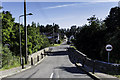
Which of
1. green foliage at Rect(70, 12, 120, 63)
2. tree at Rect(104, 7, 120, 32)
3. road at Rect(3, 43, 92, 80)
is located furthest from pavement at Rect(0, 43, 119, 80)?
tree at Rect(104, 7, 120, 32)

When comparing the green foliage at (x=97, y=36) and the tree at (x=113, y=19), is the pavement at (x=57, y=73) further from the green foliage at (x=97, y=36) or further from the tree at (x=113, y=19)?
the tree at (x=113, y=19)

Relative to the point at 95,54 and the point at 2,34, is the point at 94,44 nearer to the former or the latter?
the point at 95,54

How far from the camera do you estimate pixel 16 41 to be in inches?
1435

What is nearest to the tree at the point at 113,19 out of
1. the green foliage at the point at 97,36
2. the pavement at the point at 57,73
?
the green foliage at the point at 97,36

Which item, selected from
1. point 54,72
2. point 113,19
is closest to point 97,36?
point 113,19

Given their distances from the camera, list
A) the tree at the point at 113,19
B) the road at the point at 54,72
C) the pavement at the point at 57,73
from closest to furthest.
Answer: the pavement at the point at 57,73 → the road at the point at 54,72 → the tree at the point at 113,19

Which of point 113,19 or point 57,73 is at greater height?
point 113,19

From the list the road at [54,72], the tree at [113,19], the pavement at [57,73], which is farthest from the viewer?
the tree at [113,19]

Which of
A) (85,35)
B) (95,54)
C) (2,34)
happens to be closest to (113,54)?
(95,54)

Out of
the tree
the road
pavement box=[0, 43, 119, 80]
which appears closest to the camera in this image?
pavement box=[0, 43, 119, 80]

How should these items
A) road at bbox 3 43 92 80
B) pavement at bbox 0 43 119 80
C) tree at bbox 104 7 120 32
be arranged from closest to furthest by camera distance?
pavement at bbox 0 43 119 80
road at bbox 3 43 92 80
tree at bbox 104 7 120 32

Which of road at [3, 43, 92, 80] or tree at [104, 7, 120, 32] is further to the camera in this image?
tree at [104, 7, 120, 32]

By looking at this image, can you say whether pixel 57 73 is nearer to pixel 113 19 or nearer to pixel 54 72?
pixel 54 72

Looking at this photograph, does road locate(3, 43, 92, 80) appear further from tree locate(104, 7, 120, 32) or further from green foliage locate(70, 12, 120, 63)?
tree locate(104, 7, 120, 32)
